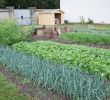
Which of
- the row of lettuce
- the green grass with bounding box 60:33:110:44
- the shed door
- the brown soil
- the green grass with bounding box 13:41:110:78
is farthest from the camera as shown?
the shed door

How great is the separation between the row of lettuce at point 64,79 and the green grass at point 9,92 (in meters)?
0.41

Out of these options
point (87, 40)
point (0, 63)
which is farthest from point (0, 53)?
point (87, 40)

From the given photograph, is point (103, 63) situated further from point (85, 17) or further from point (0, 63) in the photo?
point (85, 17)

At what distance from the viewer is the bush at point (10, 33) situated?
1156cm

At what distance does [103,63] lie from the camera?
23.3 feet

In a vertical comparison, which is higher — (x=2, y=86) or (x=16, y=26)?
(x=16, y=26)

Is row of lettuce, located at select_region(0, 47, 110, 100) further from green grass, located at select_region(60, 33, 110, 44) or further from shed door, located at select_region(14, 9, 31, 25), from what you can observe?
shed door, located at select_region(14, 9, 31, 25)

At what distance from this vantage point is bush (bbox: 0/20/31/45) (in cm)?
1156

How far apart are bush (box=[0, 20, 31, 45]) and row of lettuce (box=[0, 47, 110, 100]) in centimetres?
373

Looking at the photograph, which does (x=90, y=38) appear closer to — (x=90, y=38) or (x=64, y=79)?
(x=90, y=38)

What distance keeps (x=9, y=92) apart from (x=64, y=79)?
127cm

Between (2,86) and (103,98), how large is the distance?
2438 millimetres

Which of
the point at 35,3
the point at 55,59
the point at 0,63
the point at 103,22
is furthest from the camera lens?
the point at 35,3

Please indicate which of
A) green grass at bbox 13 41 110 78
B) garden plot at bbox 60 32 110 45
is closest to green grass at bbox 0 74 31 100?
green grass at bbox 13 41 110 78
